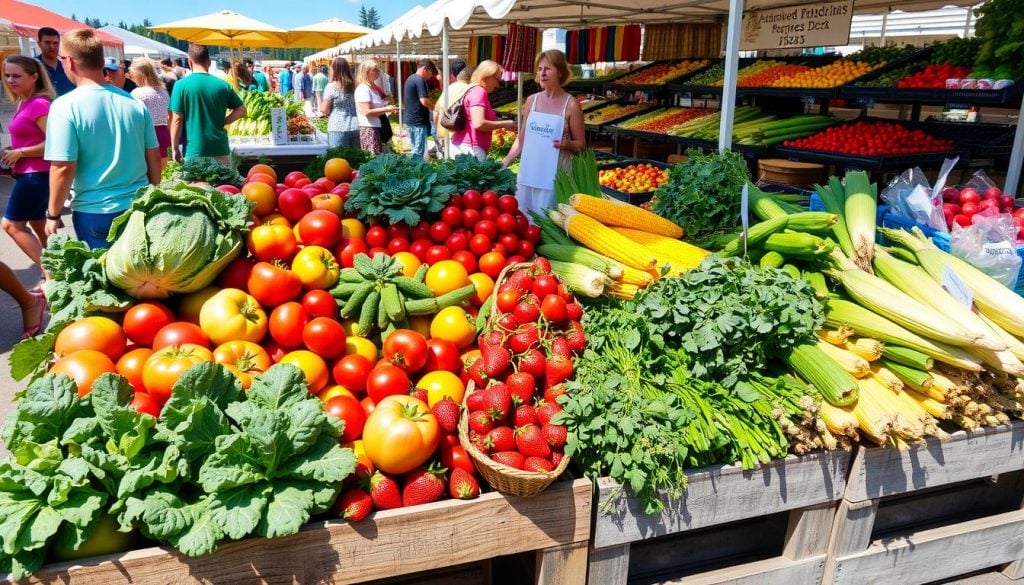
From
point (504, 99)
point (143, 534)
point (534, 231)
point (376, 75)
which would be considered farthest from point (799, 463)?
point (504, 99)

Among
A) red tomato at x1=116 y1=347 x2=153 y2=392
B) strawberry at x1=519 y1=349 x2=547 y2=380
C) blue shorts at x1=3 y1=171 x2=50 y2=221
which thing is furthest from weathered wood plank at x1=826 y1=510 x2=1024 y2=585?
blue shorts at x1=3 y1=171 x2=50 y2=221

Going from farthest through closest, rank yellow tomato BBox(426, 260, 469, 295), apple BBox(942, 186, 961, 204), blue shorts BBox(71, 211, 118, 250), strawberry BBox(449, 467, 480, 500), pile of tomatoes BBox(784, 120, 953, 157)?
pile of tomatoes BBox(784, 120, 953, 157) → blue shorts BBox(71, 211, 118, 250) → apple BBox(942, 186, 961, 204) → yellow tomato BBox(426, 260, 469, 295) → strawberry BBox(449, 467, 480, 500)

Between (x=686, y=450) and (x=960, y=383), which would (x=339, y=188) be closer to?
(x=686, y=450)

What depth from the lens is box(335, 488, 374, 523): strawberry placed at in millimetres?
1846

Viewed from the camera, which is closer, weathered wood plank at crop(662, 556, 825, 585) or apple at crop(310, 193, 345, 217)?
weathered wood plank at crop(662, 556, 825, 585)

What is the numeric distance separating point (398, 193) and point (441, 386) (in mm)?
1107

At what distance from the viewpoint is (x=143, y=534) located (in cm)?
178

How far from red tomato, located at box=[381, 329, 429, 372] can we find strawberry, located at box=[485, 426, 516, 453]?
1.54 ft

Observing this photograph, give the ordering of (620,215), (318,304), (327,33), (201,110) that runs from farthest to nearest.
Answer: (327,33) → (201,110) → (620,215) → (318,304)

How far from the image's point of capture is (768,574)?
7.97 feet

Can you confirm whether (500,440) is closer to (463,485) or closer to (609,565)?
(463,485)

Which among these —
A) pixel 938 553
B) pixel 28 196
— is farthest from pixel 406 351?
pixel 28 196

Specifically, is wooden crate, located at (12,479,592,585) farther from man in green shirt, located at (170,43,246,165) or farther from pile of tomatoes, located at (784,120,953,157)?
man in green shirt, located at (170,43,246,165)

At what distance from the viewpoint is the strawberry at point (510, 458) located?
6.23ft
